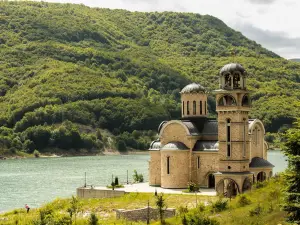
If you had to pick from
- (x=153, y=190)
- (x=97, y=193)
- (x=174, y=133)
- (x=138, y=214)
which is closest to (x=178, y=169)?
(x=153, y=190)

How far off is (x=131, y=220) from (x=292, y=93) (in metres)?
154

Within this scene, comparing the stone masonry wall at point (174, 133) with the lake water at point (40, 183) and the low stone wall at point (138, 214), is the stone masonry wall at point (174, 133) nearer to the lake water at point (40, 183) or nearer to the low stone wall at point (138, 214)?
the low stone wall at point (138, 214)

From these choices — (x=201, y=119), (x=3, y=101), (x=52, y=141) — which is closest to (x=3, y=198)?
(x=201, y=119)

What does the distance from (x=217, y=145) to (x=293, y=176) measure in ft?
75.1

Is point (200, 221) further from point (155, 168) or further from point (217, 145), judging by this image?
point (155, 168)

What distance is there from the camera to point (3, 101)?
17288 cm

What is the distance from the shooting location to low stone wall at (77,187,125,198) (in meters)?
50.0

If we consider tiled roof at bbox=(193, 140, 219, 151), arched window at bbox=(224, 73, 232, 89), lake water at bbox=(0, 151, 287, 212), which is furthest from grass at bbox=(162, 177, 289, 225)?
lake water at bbox=(0, 151, 287, 212)

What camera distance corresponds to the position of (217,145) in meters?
50.6

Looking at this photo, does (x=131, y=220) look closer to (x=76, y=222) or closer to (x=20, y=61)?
(x=76, y=222)

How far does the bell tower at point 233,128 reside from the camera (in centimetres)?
4656

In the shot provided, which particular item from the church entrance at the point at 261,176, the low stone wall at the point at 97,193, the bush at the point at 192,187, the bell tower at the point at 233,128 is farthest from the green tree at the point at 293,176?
the low stone wall at the point at 97,193

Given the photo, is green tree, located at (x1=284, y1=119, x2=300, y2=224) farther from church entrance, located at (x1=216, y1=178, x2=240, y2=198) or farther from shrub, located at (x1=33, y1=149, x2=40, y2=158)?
shrub, located at (x1=33, y1=149, x2=40, y2=158)

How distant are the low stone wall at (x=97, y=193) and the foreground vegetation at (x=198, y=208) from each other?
3.66 feet
